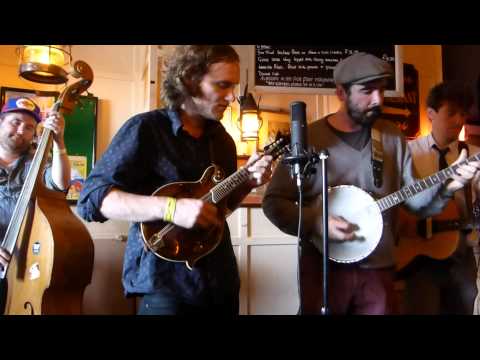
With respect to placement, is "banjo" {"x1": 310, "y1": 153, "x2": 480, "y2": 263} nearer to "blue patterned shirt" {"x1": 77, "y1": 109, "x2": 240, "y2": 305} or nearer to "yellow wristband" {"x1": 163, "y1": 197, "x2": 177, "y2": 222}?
"blue patterned shirt" {"x1": 77, "y1": 109, "x2": 240, "y2": 305}

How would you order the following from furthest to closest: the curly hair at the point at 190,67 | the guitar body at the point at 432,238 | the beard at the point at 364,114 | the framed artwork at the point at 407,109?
the framed artwork at the point at 407,109 < the guitar body at the point at 432,238 < the beard at the point at 364,114 < the curly hair at the point at 190,67

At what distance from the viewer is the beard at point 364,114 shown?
58.4 inches

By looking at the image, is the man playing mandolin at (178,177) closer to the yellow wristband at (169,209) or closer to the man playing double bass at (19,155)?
the yellow wristband at (169,209)

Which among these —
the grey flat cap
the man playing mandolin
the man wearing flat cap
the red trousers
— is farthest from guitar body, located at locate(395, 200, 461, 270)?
the man playing mandolin

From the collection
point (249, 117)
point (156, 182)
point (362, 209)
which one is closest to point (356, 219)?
point (362, 209)

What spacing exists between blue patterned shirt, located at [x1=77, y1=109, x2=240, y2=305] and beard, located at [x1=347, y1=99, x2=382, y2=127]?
621 millimetres

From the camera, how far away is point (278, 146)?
1.28 m

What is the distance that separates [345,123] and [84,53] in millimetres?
1995

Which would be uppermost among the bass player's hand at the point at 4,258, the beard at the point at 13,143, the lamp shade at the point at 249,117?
the lamp shade at the point at 249,117

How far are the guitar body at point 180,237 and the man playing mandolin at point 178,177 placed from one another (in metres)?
0.02

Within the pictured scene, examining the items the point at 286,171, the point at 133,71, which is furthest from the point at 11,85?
the point at 286,171

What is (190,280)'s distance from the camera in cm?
109

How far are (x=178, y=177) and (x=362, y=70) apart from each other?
796 millimetres

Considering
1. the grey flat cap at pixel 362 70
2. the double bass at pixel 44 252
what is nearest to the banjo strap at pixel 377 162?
the grey flat cap at pixel 362 70
